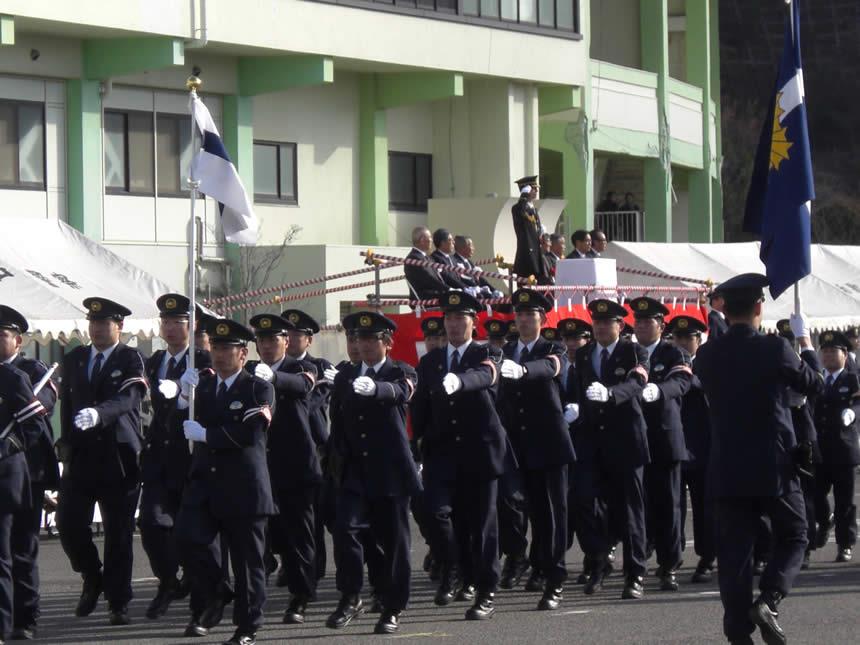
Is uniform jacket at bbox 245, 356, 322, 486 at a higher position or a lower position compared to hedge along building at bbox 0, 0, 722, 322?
lower

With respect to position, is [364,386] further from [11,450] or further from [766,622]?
[766,622]

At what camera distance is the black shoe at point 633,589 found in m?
12.4

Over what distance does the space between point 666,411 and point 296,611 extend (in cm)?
320

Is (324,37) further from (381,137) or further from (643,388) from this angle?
(643,388)

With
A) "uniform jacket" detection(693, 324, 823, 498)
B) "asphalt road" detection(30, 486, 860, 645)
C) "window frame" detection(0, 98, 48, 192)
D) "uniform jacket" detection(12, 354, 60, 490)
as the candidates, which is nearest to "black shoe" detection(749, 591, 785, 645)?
"uniform jacket" detection(693, 324, 823, 498)

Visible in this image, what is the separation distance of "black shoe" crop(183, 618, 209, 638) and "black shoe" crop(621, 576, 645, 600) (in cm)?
301

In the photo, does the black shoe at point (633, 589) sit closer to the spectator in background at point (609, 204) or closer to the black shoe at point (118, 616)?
the black shoe at point (118, 616)

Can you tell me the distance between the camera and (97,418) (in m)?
11.2

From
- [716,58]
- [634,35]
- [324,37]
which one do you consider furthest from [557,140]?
[716,58]

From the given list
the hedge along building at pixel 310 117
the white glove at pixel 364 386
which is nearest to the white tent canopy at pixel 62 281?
the hedge along building at pixel 310 117

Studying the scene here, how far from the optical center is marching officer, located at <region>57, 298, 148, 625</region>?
38.0 ft

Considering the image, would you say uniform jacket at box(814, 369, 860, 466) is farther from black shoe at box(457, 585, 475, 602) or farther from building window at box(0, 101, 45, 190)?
building window at box(0, 101, 45, 190)

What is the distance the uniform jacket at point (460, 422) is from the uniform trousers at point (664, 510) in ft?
5.78

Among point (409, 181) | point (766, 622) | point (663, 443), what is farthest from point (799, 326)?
point (409, 181)
